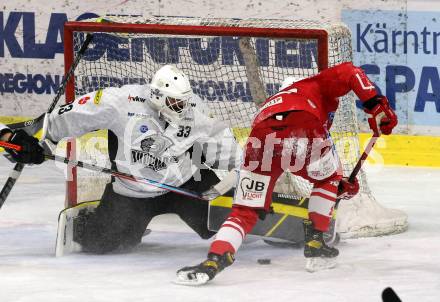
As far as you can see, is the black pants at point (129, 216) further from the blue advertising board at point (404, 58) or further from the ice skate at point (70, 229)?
the blue advertising board at point (404, 58)

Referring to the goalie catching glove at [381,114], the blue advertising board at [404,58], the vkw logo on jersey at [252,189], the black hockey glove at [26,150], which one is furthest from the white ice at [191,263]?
the blue advertising board at [404,58]

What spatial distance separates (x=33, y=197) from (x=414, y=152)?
2.32 m

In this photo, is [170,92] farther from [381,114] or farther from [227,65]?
[227,65]

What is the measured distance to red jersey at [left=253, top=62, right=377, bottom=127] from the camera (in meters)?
4.71

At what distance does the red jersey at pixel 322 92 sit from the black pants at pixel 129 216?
66 centimetres

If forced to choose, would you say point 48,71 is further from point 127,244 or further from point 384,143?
point 127,244

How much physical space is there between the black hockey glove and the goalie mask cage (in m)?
0.81

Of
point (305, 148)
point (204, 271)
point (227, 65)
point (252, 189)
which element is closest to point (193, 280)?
point (204, 271)

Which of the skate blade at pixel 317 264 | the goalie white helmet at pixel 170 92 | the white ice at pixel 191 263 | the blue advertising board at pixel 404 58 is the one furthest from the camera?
the blue advertising board at pixel 404 58

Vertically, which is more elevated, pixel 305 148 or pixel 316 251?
pixel 305 148

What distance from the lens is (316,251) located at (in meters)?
4.82

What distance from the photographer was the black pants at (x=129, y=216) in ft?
17.1

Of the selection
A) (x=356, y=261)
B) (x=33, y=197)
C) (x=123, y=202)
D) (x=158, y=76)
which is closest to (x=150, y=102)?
(x=158, y=76)

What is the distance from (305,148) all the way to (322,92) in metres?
0.24
